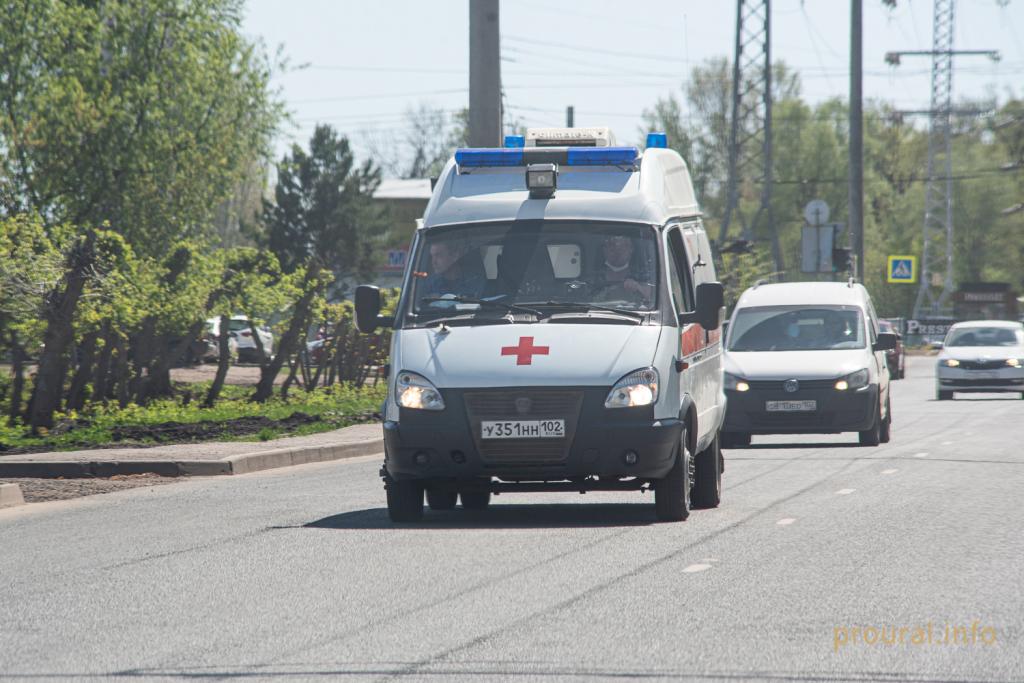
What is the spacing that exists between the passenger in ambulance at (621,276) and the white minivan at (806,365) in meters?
7.93

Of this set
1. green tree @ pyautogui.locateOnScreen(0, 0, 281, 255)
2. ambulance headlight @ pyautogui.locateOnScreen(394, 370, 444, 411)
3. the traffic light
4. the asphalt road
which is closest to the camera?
the asphalt road

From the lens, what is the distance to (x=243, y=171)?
3155 cm

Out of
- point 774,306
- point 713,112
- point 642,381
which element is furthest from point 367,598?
point 713,112

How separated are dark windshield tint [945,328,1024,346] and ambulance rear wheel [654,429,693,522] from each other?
2322 centimetres

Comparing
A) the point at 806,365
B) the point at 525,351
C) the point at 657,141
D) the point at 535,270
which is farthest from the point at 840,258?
the point at 525,351

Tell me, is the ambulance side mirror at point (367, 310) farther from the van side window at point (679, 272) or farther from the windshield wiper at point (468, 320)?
the van side window at point (679, 272)

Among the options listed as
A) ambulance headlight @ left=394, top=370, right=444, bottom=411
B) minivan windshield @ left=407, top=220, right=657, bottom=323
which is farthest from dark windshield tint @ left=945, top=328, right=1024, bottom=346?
ambulance headlight @ left=394, top=370, right=444, bottom=411

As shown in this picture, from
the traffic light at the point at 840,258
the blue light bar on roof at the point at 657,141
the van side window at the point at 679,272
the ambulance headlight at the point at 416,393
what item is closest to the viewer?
the ambulance headlight at the point at 416,393

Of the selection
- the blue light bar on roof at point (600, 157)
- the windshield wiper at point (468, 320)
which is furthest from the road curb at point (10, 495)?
the blue light bar on roof at point (600, 157)

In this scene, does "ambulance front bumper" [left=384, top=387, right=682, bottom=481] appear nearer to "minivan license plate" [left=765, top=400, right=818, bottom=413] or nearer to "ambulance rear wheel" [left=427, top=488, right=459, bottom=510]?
"ambulance rear wheel" [left=427, top=488, right=459, bottom=510]

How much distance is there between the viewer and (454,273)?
11.5 metres

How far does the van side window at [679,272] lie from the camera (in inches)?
461

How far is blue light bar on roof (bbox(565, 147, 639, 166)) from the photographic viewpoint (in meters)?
12.1

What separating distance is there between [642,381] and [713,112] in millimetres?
74891
